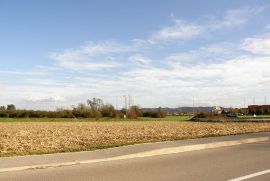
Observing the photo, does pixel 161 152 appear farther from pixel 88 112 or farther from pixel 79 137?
pixel 88 112

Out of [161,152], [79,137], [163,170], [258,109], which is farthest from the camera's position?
[258,109]

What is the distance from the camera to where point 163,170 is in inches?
497

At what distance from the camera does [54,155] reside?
1520cm

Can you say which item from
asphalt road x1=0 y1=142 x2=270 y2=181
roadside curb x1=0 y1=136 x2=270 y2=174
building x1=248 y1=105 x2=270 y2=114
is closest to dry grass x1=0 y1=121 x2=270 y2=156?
roadside curb x1=0 y1=136 x2=270 y2=174

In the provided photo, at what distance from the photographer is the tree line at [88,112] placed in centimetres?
11988

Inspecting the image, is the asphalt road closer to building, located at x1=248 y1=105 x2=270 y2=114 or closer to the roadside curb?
the roadside curb

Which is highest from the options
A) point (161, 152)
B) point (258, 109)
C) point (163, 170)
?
point (258, 109)

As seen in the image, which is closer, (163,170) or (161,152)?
(163,170)

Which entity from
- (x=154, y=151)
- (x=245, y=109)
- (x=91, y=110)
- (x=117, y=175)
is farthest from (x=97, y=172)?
(x=245, y=109)

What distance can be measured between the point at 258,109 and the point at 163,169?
157 metres

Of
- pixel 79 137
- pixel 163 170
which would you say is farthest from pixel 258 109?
pixel 163 170

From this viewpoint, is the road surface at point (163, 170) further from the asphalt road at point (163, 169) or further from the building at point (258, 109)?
the building at point (258, 109)

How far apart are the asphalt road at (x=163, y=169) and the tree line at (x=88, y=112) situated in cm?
10237

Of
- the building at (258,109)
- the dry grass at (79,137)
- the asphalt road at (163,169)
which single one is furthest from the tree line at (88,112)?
the asphalt road at (163,169)
